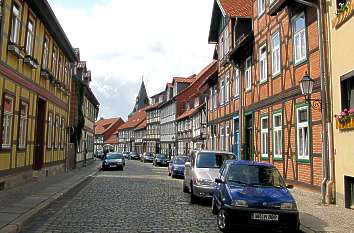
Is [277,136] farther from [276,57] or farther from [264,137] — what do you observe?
[276,57]

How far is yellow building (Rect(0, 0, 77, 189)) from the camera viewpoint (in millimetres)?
14961

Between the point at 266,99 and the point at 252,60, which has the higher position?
the point at 252,60

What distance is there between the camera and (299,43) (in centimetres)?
1580

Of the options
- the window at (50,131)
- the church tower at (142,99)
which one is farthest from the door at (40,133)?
the church tower at (142,99)

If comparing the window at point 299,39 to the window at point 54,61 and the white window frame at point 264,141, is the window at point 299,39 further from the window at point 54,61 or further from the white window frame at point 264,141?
the window at point 54,61

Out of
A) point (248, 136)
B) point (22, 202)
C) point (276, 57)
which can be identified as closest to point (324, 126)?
point (276, 57)

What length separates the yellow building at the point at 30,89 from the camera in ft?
49.1

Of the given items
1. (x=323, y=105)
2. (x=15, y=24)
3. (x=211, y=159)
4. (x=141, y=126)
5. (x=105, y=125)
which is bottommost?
(x=211, y=159)

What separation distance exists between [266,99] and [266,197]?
10.9 metres

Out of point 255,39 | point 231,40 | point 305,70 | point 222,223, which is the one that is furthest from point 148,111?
point 222,223

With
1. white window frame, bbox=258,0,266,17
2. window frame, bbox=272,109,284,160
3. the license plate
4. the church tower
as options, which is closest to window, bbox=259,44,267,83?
white window frame, bbox=258,0,266,17

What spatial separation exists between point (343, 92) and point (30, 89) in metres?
13.0

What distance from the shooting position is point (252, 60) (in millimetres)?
21703

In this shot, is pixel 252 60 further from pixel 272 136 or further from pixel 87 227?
pixel 87 227
